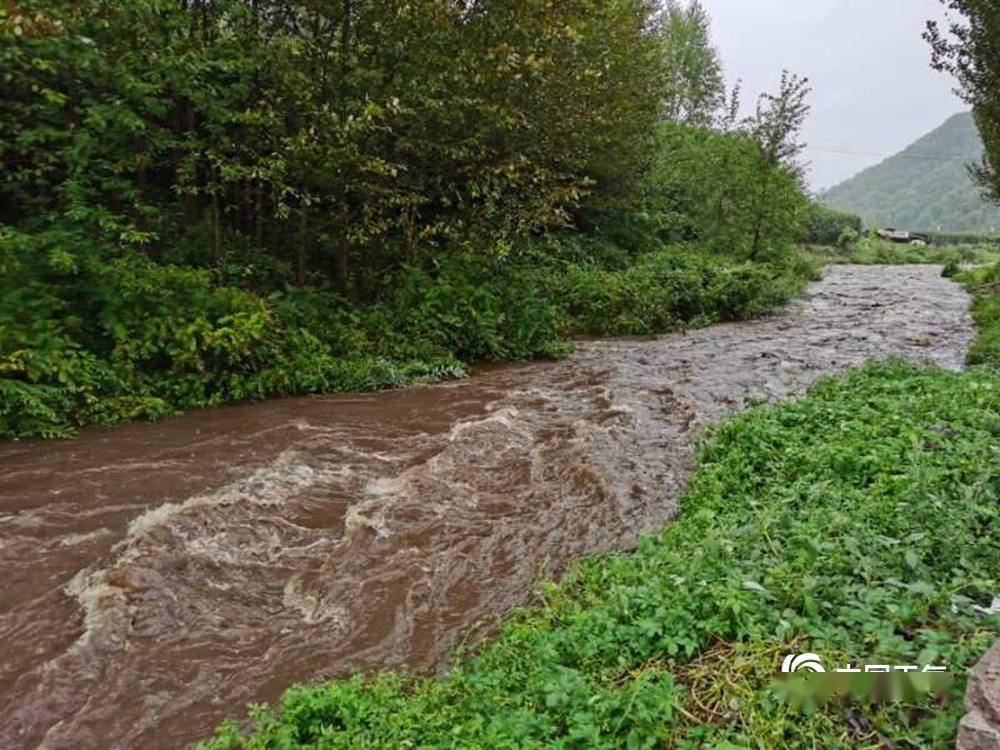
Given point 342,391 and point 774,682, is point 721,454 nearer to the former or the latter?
point 774,682

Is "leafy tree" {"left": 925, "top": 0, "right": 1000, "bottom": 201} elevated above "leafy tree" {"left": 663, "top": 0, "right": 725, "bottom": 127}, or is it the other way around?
"leafy tree" {"left": 663, "top": 0, "right": 725, "bottom": 127}

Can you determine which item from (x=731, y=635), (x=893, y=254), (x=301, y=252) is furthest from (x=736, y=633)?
(x=893, y=254)

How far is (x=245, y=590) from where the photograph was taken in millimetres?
4441

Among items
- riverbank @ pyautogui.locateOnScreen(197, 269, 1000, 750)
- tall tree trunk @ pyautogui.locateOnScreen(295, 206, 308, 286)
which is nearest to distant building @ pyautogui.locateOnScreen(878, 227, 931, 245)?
tall tree trunk @ pyautogui.locateOnScreen(295, 206, 308, 286)

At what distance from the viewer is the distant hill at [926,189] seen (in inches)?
3137

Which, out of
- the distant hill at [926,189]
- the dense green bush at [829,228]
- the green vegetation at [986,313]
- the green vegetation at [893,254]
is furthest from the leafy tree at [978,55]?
the distant hill at [926,189]

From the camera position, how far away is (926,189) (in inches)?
4026

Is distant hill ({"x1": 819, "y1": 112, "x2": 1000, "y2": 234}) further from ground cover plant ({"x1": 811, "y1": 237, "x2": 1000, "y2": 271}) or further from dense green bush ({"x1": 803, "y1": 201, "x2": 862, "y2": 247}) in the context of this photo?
ground cover plant ({"x1": 811, "y1": 237, "x2": 1000, "y2": 271})

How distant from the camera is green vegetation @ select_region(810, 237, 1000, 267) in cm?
3064

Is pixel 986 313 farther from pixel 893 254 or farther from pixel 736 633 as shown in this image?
pixel 893 254

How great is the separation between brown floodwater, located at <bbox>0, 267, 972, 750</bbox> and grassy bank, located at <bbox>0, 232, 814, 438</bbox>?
0.43 metres

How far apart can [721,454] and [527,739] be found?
4.21 m

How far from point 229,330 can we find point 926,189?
117782 millimetres

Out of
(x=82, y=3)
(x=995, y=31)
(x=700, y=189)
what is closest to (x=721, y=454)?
(x=82, y=3)
